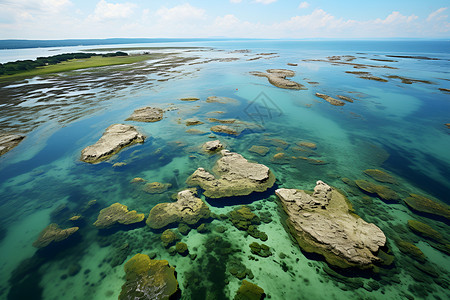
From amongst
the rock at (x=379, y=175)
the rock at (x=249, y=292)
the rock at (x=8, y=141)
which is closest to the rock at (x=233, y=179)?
the rock at (x=249, y=292)

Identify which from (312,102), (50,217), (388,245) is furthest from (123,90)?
(388,245)

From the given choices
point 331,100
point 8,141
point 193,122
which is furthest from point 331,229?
point 8,141

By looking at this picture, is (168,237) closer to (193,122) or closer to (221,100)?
(193,122)

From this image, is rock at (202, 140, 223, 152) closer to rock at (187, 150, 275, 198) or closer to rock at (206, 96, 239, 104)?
rock at (187, 150, 275, 198)

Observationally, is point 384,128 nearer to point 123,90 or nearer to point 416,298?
point 416,298

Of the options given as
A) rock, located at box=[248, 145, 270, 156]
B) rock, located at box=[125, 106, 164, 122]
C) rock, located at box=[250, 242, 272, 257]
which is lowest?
rock, located at box=[250, 242, 272, 257]

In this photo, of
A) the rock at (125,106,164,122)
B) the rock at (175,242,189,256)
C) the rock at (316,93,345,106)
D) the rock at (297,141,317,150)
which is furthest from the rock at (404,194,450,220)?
the rock at (125,106,164,122)
